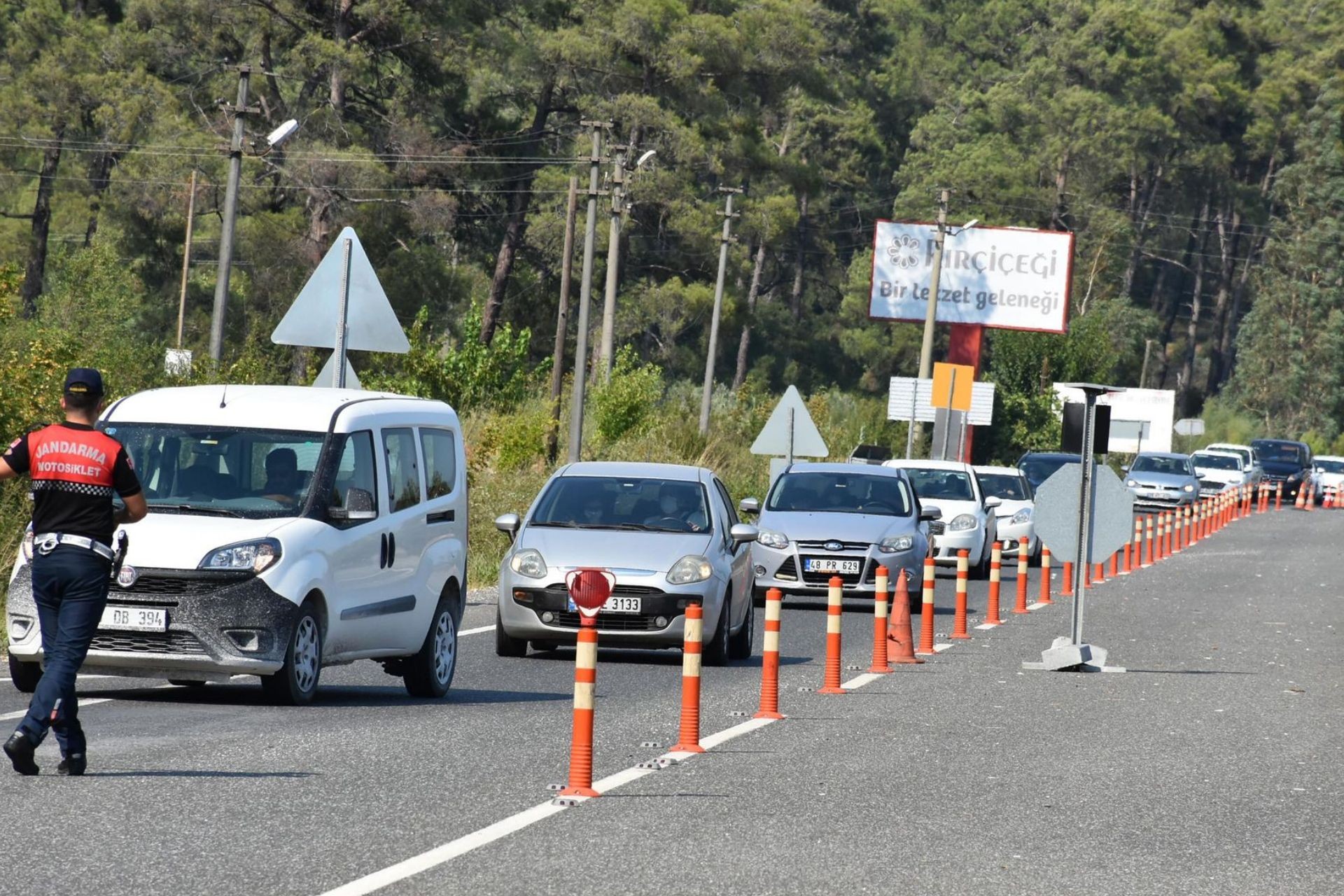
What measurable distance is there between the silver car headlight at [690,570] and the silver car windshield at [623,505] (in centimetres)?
67

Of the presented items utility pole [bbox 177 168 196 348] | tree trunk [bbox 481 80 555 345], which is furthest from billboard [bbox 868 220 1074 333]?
utility pole [bbox 177 168 196 348]

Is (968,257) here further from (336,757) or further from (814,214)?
(336,757)

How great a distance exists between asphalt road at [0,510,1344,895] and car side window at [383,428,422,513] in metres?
1.24

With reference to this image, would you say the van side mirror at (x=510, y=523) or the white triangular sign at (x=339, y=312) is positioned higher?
the white triangular sign at (x=339, y=312)

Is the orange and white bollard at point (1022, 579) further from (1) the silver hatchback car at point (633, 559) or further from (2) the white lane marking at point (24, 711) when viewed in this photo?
(2) the white lane marking at point (24, 711)

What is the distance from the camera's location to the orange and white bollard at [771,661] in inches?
494

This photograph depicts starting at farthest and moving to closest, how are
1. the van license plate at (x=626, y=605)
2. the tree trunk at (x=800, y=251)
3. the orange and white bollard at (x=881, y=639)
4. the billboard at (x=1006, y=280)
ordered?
the tree trunk at (x=800, y=251) < the billboard at (x=1006, y=280) < the van license plate at (x=626, y=605) < the orange and white bollard at (x=881, y=639)

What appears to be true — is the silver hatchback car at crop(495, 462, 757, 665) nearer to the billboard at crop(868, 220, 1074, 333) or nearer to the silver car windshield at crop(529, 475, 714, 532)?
the silver car windshield at crop(529, 475, 714, 532)

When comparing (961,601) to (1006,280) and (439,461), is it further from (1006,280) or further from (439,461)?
(1006,280)

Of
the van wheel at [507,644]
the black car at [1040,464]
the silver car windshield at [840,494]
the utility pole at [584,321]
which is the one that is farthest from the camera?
the black car at [1040,464]

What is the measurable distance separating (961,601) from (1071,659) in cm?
319

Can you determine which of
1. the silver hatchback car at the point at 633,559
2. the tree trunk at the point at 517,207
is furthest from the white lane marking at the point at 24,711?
the tree trunk at the point at 517,207

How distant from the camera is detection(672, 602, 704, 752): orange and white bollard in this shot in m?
10.8

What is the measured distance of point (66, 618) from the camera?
9320mm
